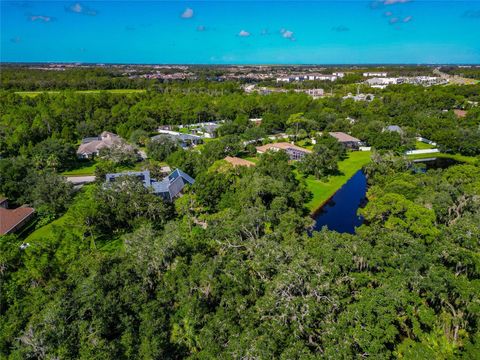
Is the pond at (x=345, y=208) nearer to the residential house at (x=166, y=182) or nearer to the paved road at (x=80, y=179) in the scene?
the residential house at (x=166, y=182)

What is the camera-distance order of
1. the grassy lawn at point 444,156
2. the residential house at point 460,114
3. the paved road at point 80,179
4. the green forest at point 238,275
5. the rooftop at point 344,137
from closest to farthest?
the green forest at point 238,275, the paved road at point 80,179, the grassy lawn at point 444,156, the rooftop at point 344,137, the residential house at point 460,114

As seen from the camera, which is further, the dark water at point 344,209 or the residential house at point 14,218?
the dark water at point 344,209

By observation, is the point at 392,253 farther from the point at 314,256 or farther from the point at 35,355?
the point at 35,355

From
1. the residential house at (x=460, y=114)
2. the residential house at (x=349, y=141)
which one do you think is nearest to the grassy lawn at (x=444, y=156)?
the residential house at (x=349, y=141)

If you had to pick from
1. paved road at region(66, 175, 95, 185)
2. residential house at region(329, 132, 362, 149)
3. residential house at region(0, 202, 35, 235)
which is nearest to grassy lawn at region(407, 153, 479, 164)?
residential house at region(329, 132, 362, 149)

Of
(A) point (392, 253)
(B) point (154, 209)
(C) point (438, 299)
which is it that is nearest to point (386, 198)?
(A) point (392, 253)

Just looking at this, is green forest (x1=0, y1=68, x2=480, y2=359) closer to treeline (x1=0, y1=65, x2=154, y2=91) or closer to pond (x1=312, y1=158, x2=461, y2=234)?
pond (x1=312, y1=158, x2=461, y2=234)
